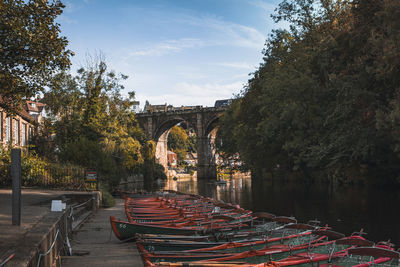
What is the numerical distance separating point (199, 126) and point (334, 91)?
176 ft

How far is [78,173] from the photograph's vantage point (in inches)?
722

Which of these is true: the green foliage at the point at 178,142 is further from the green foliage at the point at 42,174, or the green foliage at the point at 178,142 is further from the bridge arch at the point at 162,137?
the green foliage at the point at 42,174

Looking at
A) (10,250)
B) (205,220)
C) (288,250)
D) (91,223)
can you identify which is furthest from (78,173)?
(10,250)

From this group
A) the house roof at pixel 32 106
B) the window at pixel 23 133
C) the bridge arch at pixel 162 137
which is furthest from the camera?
the bridge arch at pixel 162 137

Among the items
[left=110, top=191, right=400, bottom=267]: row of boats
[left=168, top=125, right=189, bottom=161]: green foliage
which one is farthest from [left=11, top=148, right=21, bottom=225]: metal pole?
[left=168, top=125, right=189, bottom=161]: green foliage

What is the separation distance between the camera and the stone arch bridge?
72.8 meters

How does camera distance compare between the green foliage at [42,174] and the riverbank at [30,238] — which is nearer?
the riverbank at [30,238]

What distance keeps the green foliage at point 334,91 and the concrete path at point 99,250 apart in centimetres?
990

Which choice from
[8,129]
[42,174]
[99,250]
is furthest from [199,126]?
[99,250]

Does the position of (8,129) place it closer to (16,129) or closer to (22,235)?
(16,129)

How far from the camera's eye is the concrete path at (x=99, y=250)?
725cm

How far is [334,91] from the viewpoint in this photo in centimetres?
1995

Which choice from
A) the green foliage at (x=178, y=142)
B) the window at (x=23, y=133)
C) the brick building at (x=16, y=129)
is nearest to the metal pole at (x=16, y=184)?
the brick building at (x=16, y=129)

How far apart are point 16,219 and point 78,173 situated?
11.8 meters
